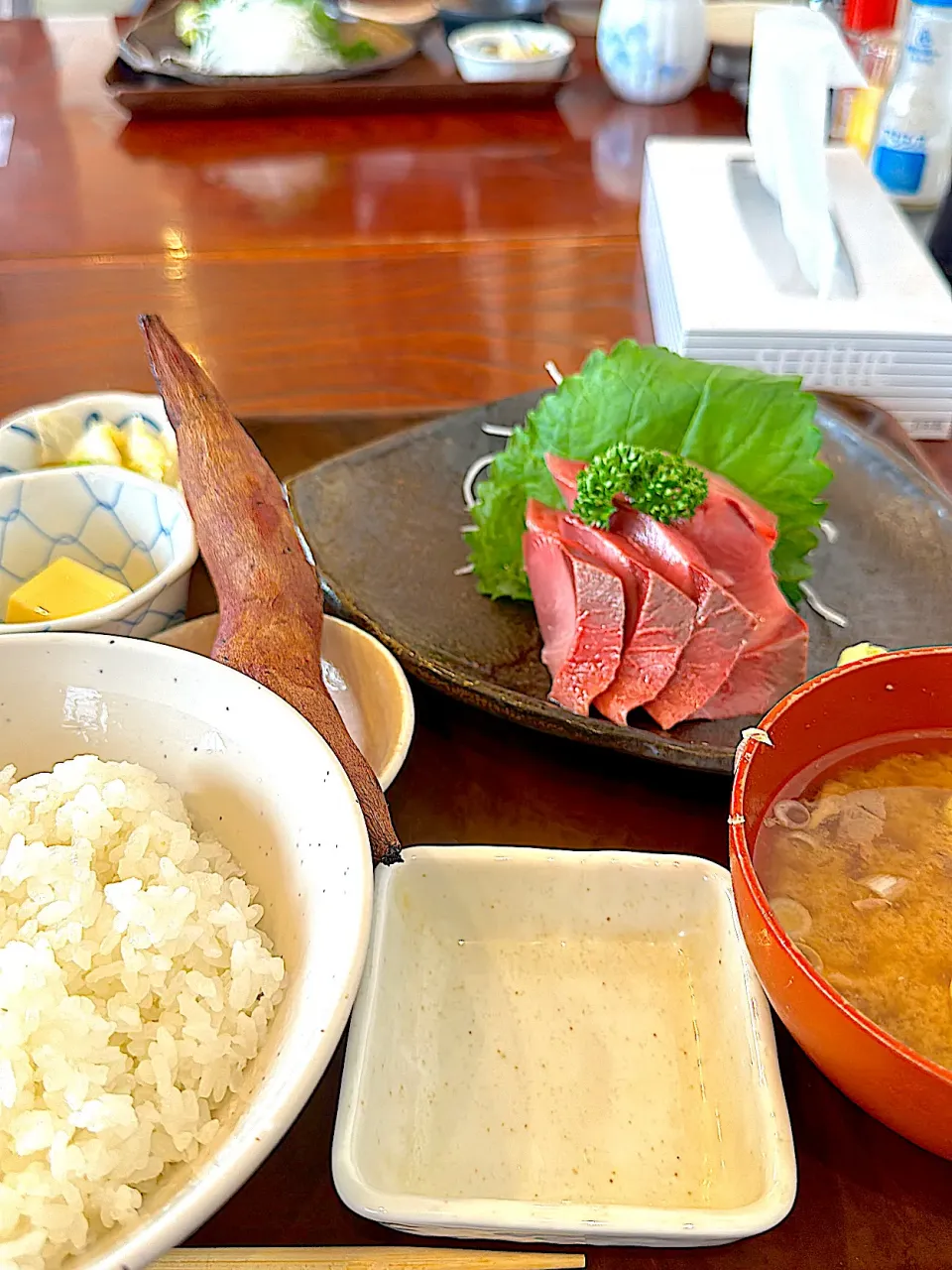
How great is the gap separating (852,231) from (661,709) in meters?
1.17

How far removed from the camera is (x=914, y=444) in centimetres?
160

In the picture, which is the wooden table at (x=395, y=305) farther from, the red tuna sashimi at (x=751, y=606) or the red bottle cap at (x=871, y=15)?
the red bottle cap at (x=871, y=15)

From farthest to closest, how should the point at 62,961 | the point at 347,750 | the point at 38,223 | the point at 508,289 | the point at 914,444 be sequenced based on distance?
the point at 38,223
the point at 508,289
the point at 914,444
the point at 347,750
the point at 62,961

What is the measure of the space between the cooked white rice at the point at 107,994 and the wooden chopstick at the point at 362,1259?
0.09 m

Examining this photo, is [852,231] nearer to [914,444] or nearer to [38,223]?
[914,444]

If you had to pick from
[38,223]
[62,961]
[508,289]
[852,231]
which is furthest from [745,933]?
[38,223]

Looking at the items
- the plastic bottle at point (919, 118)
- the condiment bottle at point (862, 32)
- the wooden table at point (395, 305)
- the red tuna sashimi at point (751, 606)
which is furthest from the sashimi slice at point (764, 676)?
the condiment bottle at point (862, 32)

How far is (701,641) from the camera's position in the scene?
1.17m

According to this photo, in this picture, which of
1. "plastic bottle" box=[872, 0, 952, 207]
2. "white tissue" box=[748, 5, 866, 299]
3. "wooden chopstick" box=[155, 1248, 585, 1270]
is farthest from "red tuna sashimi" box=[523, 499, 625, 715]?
"plastic bottle" box=[872, 0, 952, 207]

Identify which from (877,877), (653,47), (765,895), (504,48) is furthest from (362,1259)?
(504,48)

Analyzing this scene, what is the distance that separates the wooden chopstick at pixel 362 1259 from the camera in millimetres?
726

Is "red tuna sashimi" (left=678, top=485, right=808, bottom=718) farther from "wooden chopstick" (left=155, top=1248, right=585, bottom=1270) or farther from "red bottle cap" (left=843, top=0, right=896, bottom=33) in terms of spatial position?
"red bottle cap" (left=843, top=0, right=896, bottom=33)

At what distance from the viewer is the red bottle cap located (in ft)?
10.0

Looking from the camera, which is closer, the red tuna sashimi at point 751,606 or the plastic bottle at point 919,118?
the red tuna sashimi at point 751,606
